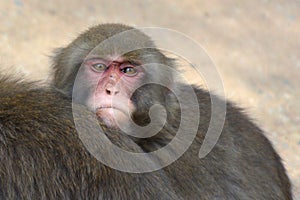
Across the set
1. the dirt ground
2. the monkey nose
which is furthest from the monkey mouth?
→ the dirt ground

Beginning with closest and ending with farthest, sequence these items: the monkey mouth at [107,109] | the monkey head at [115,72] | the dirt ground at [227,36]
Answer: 1. the monkey mouth at [107,109]
2. the monkey head at [115,72]
3. the dirt ground at [227,36]

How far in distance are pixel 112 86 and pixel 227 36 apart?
4.39m

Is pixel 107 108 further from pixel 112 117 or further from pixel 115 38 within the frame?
pixel 115 38

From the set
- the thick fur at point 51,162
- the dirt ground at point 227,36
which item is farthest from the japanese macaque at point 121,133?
the dirt ground at point 227,36

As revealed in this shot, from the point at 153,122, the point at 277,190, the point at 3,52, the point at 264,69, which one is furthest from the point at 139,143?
the point at 264,69

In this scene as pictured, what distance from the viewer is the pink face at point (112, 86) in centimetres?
319

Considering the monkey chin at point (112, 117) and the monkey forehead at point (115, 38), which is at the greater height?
the monkey forehead at point (115, 38)

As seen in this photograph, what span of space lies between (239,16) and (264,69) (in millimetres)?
1285

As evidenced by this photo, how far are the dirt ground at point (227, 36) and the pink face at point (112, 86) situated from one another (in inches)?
84.0

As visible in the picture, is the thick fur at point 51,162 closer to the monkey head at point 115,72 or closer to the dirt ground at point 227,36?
the monkey head at point 115,72

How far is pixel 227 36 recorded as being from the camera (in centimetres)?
762

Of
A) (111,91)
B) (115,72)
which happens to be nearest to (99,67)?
(115,72)

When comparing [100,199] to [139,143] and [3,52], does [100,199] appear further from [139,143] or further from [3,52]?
[3,52]

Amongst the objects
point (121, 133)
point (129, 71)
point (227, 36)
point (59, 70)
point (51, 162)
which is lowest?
point (51, 162)
